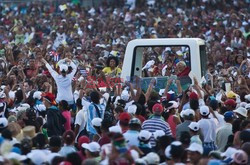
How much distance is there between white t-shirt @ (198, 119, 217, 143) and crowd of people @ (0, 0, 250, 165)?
1cm

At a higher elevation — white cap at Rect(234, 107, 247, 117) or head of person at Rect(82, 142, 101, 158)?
white cap at Rect(234, 107, 247, 117)

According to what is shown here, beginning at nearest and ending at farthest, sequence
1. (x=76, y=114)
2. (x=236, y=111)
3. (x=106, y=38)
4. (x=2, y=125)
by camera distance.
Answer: (x=2, y=125) → (x=236, y=111) → (x=76, y=114) → (x=106, y=38)

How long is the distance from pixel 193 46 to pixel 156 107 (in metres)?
3.57

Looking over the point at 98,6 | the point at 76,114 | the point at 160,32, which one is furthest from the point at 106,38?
the point at 76,114

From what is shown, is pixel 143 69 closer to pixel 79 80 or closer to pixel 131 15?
pixel 79 80

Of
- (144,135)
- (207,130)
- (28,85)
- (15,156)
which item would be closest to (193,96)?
(207,130)

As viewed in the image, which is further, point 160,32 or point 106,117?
point 160,32

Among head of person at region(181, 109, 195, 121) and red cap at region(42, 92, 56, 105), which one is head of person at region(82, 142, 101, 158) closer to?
head of person at region(181, 109, 195, 121)

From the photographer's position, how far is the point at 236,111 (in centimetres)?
1650

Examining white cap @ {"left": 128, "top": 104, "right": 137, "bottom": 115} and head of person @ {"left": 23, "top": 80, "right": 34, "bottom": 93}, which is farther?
head of person @ {"left": 23, "top": 80, "right": 34, "bottom": 93}

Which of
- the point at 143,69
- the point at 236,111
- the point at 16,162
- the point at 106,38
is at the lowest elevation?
the point at 16,162

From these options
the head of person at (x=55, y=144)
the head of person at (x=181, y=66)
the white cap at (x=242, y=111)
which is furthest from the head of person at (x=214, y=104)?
the head of person at (x=55, y=144)

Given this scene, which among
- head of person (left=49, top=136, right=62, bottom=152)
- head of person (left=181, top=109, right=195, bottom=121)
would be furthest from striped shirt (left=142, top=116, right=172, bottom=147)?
head of person (left=49, top=136, right=62, bottom=152)

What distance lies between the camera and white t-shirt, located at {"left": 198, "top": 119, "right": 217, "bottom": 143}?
51.4 feet
